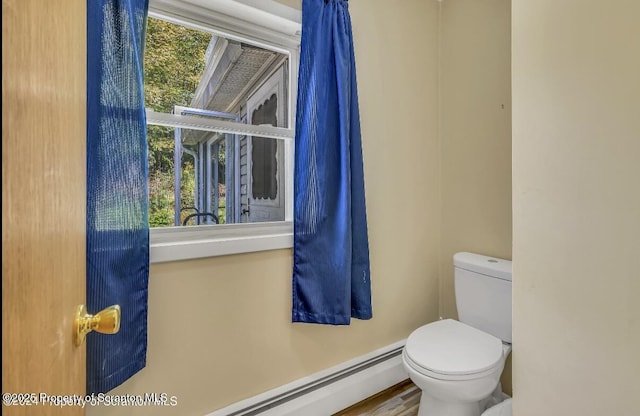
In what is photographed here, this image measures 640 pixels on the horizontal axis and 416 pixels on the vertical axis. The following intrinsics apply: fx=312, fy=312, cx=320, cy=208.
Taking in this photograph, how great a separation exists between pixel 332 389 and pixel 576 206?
53.4 inches

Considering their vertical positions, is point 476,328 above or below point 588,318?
below

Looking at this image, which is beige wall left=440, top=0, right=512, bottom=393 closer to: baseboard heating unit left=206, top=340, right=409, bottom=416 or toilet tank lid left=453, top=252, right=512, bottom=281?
toilet tank lid left=453, top=252, right=512, bottom=281

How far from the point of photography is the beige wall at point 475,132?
5.57 ft

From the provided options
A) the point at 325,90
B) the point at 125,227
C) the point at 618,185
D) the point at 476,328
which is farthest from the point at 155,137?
the point at 476,328

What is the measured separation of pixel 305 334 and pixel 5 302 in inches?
54.9

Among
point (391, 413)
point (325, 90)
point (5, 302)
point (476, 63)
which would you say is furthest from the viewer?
point (476, 63)

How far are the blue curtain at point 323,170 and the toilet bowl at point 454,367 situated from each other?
377 millimetres

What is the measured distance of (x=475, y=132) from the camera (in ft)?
6.05

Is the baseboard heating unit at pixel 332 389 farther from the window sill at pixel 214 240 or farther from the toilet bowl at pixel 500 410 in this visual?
the window sill at pixel 214 240

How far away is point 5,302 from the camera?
311mm

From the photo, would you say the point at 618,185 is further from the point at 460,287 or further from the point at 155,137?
the point at 155,137

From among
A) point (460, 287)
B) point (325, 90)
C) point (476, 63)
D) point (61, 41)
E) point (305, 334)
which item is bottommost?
point (305, 334)

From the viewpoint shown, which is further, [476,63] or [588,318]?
[476,63]

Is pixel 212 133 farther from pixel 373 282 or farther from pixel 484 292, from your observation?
pixel 484 292
